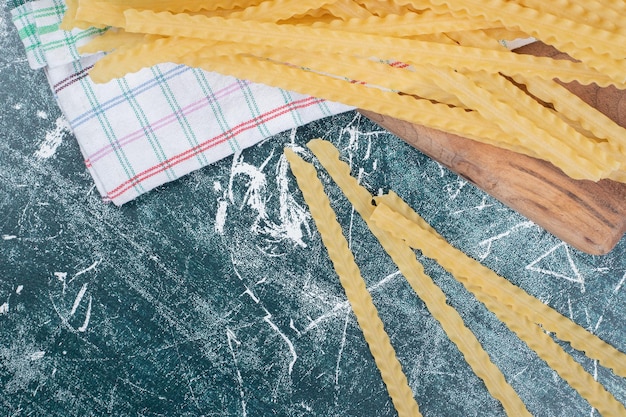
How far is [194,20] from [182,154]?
0.98 feet

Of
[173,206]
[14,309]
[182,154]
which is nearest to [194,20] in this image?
[182,154]

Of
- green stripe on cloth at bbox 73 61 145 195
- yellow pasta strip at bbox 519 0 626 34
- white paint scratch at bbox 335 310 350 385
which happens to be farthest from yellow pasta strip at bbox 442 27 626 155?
green stripe on cloth at bbox 73 61 145 195

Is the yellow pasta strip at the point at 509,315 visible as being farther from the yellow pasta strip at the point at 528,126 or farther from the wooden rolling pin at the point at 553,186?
the yellow pasta strip at the point at 528,126

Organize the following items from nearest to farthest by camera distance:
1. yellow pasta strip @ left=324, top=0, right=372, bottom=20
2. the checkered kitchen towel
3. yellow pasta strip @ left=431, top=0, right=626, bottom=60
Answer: yellow pasta strip @ left=431, top=0, right=626, bottom=60 < yellow pasta strip @ left=324, top=0, right=372, bottom=20 < the checkered kitchen towel

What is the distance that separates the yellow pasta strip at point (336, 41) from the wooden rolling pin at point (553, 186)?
11cm

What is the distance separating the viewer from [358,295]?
1.18 metres

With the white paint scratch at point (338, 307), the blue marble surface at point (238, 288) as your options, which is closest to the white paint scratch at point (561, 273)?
the blue marble surface at point (238, 288)

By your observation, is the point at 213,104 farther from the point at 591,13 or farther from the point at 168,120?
the point at 591,13

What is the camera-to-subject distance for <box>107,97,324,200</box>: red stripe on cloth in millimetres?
1158

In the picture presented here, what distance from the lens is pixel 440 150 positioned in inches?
42.9

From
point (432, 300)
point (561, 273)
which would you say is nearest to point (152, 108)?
point (432, 300)

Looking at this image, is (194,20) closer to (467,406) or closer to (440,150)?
(440,150)

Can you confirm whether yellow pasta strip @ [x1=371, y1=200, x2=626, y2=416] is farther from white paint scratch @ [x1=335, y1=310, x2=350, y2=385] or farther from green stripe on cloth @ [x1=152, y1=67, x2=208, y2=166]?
green stripe on cloth @ [x1=152, y1=67, x2=208, y2=166]

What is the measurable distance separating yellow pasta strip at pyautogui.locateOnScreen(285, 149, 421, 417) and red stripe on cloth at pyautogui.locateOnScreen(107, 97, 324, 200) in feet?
0.36
